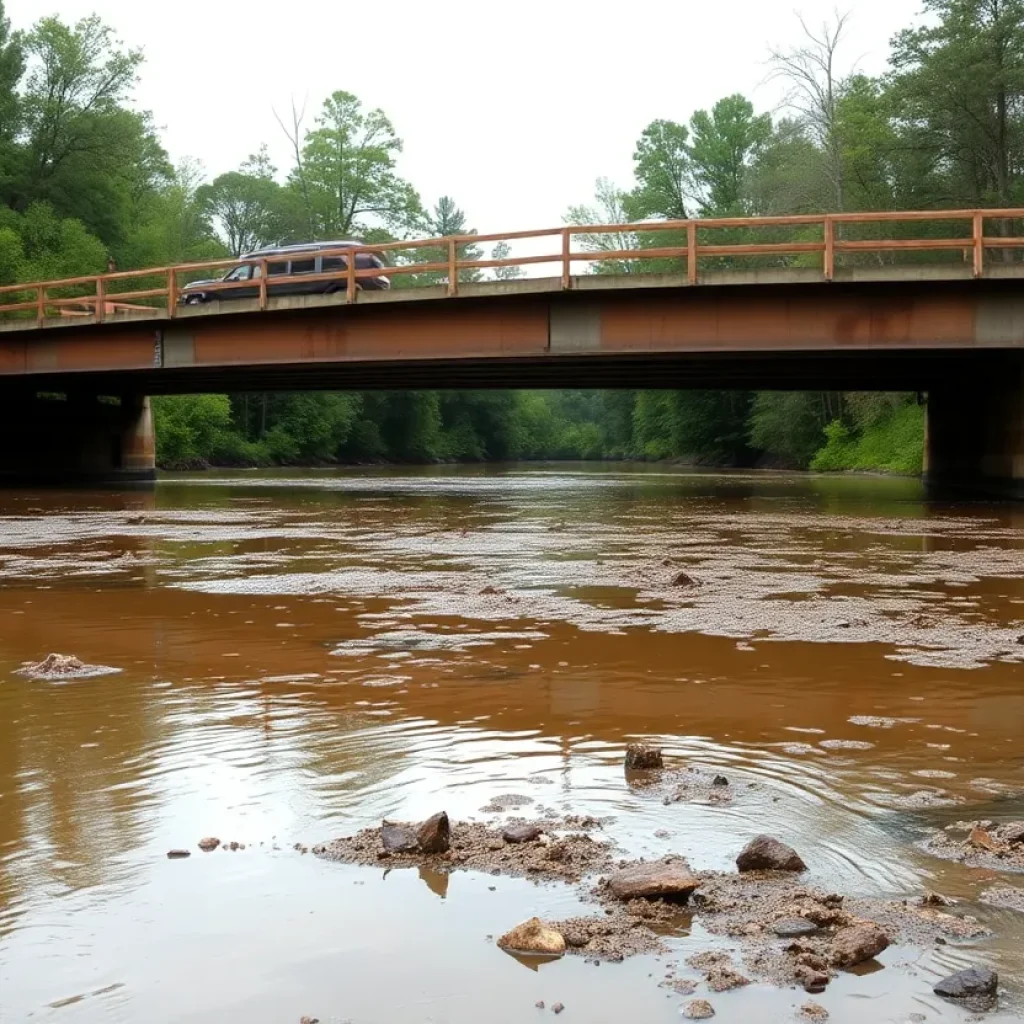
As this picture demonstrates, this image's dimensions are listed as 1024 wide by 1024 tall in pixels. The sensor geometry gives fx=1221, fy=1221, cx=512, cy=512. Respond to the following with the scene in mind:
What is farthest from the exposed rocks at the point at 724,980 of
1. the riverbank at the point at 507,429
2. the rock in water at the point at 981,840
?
the riverbank at the point at 507,429

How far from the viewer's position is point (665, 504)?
28125 millimetres

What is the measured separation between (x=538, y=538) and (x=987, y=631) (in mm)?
9550

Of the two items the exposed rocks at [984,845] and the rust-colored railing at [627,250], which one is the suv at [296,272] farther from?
the exposed rocks at [984,845]

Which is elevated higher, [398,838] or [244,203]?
[244,203]

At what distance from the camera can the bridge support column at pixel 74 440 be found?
41.9 metres

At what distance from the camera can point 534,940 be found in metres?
3.25

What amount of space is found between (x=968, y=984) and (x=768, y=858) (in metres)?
0.91

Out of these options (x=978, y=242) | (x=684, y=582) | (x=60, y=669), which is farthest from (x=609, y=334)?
(x=60, y=669)

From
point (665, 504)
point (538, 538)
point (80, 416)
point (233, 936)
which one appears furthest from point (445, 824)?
point (80, 416)

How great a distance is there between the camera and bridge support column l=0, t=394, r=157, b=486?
137 ft

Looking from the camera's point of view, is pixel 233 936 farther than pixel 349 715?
No

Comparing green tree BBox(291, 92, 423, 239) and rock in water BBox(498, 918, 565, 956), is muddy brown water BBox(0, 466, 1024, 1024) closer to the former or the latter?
rock in water BBox(498, 918, 565, 956)

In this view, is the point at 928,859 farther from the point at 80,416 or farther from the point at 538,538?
the point at 80,416

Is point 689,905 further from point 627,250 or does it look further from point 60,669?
point 627,250
